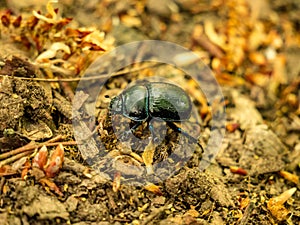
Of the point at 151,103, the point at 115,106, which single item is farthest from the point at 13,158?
the point at 151,103

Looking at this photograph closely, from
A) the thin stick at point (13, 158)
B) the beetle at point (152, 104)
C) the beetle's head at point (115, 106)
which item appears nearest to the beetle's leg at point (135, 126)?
the beetle at point (152, 104)

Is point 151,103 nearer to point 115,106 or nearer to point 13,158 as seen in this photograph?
point 115,106

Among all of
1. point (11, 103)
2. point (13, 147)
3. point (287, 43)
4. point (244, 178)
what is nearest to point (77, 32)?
point (11, 103)

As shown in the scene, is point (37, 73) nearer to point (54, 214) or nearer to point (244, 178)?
point (54, 214)

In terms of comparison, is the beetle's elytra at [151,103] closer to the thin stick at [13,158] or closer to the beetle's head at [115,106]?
the beetle's head at [115,106]

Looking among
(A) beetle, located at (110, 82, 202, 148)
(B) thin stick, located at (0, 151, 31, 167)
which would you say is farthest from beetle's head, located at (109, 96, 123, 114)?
(B) thin stick, located at (0, 151, 31, 167)

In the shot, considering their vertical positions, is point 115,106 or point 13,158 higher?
point 115,106

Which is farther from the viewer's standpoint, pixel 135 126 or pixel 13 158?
pixel 135 126

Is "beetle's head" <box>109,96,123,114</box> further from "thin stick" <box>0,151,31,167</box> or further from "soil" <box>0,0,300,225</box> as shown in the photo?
"thin stick" <box>0,151,31,167</box>
